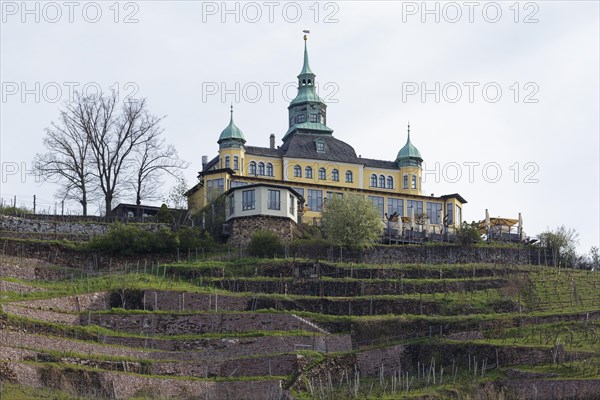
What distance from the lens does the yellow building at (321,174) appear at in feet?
354

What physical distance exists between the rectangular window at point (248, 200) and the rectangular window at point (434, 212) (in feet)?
57.8

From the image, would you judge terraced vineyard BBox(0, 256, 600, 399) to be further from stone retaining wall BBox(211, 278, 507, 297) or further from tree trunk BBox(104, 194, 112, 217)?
tree trunk BBox(104, 194, 112, 217)

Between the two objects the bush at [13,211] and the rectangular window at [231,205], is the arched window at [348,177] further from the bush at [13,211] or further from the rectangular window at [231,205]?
the bush at [13,211]

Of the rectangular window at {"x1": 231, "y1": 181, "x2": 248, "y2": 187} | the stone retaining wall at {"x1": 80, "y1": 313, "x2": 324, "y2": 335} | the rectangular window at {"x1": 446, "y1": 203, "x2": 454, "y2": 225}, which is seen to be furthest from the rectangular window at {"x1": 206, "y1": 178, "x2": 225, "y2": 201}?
the stone retaining wall at {"x1": 80, "y1": 313, "x2": 324, "y2": 335}

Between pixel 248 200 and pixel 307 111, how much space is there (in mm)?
21193

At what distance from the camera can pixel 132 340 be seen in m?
80.4

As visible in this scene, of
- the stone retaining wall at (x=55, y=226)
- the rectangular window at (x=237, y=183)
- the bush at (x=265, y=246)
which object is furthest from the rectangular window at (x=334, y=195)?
the stone retaining wall at (x=55, y=226)

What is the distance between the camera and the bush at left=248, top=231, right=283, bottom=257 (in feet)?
313

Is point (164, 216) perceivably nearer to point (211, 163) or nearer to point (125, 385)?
point (211, 163)

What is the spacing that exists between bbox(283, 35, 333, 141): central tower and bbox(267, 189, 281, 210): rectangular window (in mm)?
17890

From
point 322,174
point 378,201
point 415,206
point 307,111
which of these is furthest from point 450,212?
point 307,111

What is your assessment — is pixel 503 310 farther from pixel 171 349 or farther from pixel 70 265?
pixel 70 265

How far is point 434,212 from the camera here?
371 feet

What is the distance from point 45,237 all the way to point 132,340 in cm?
1802
